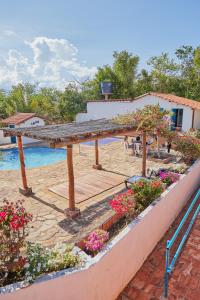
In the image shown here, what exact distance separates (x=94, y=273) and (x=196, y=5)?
50.8 ft

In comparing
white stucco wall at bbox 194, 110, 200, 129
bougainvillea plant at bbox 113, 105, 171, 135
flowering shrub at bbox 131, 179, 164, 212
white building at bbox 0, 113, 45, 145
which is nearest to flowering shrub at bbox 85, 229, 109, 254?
flowering shrub at bbox 131, 179, 164, 212

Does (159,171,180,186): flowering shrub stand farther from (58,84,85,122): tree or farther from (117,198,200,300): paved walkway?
A: (58,84,85,122): tree

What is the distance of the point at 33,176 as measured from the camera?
37.8 feet

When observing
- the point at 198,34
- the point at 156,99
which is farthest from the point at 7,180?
the point at 198,34

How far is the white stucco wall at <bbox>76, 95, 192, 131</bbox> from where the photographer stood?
67.3 ft

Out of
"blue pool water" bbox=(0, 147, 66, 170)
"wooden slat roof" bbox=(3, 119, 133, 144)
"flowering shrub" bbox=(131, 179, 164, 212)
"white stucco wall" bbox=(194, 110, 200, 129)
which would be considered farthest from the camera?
"white stucco wall" bbox=(194, 110, 200, 129)

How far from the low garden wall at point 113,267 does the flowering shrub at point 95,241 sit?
0.79 feet

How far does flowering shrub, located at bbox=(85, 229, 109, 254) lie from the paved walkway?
1.35 metres

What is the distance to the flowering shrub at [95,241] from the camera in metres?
3.93

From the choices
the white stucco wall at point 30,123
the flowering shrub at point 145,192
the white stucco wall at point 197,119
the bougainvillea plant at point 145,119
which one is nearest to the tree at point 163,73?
the white stucco wall at point 197,119

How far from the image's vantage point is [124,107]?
2430 centimetres

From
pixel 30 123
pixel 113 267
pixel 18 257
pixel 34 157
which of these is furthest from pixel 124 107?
pixel 18 257

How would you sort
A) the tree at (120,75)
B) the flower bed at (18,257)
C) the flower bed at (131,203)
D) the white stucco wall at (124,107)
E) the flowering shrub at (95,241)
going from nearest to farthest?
the flower bed at (18,257), the flowering shrub at (95,241), the flower bed at (131,203), the white stucco wall at (124,107), the tree at (120,75)

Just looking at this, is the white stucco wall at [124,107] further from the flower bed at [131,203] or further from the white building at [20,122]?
the flower bed at [131,203]
